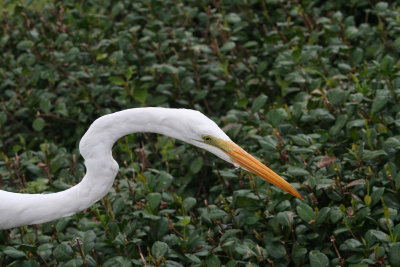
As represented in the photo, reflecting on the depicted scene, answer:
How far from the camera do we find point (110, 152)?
81.3 inches

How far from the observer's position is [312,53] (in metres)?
3.66

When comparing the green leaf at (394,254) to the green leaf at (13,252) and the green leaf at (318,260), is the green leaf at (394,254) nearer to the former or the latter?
the green leaf at (318,260)

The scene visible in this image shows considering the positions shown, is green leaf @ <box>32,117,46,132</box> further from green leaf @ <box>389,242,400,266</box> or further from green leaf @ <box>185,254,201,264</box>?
green leaf @ <box>389,242,400,266</box>

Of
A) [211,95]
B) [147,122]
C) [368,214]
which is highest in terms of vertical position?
[147,122]

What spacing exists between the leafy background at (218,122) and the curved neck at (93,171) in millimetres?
440

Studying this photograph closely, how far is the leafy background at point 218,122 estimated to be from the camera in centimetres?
262

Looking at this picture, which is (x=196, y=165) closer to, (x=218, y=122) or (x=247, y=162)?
(x=218, y=122)

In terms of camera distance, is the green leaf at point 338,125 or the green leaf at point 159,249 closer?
the green leaf at point 159,249

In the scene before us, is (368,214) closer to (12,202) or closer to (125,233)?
(125,233)

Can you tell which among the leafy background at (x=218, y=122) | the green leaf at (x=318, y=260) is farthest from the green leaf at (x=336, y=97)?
the green leaf at (x=318, y=260)

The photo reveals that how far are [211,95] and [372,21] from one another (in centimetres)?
148

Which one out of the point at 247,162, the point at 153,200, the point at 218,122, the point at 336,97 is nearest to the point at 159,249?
the point at 153,200

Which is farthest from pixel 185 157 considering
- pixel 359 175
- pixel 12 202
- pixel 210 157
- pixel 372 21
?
pixel 372 21

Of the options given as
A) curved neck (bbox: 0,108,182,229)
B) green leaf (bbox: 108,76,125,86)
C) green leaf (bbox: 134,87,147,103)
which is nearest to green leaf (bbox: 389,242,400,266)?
curved neck (bbox: 0,108,182,229)
